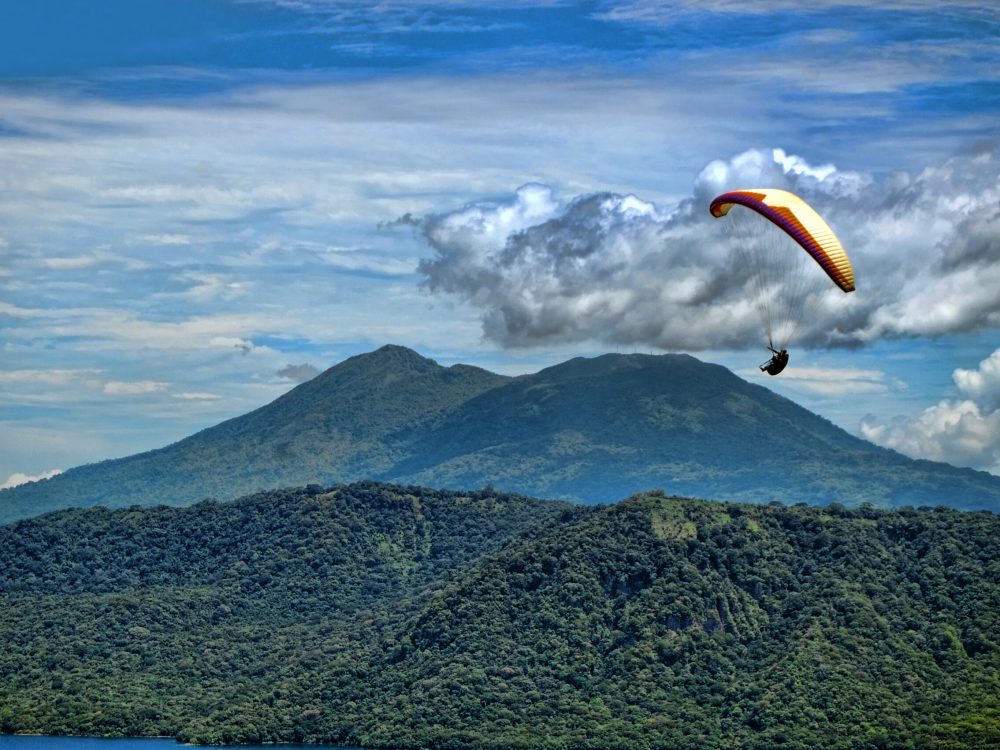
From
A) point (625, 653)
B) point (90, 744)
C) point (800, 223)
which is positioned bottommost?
point (90, 744)

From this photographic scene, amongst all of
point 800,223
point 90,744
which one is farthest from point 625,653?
point 800,223

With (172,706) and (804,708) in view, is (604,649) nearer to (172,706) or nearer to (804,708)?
(804,708)

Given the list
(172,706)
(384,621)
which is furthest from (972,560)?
(172,706)

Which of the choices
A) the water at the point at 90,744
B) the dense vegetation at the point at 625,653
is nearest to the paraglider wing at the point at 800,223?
the dense vegetation at the point at 625,653

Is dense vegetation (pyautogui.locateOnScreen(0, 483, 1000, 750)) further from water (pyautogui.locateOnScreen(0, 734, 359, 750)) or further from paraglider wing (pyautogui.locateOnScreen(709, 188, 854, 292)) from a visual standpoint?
paraglider wing (pyautogui.locateOnScreen(709, 188, 854, 292))

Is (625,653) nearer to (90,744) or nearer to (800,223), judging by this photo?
(90,744)
